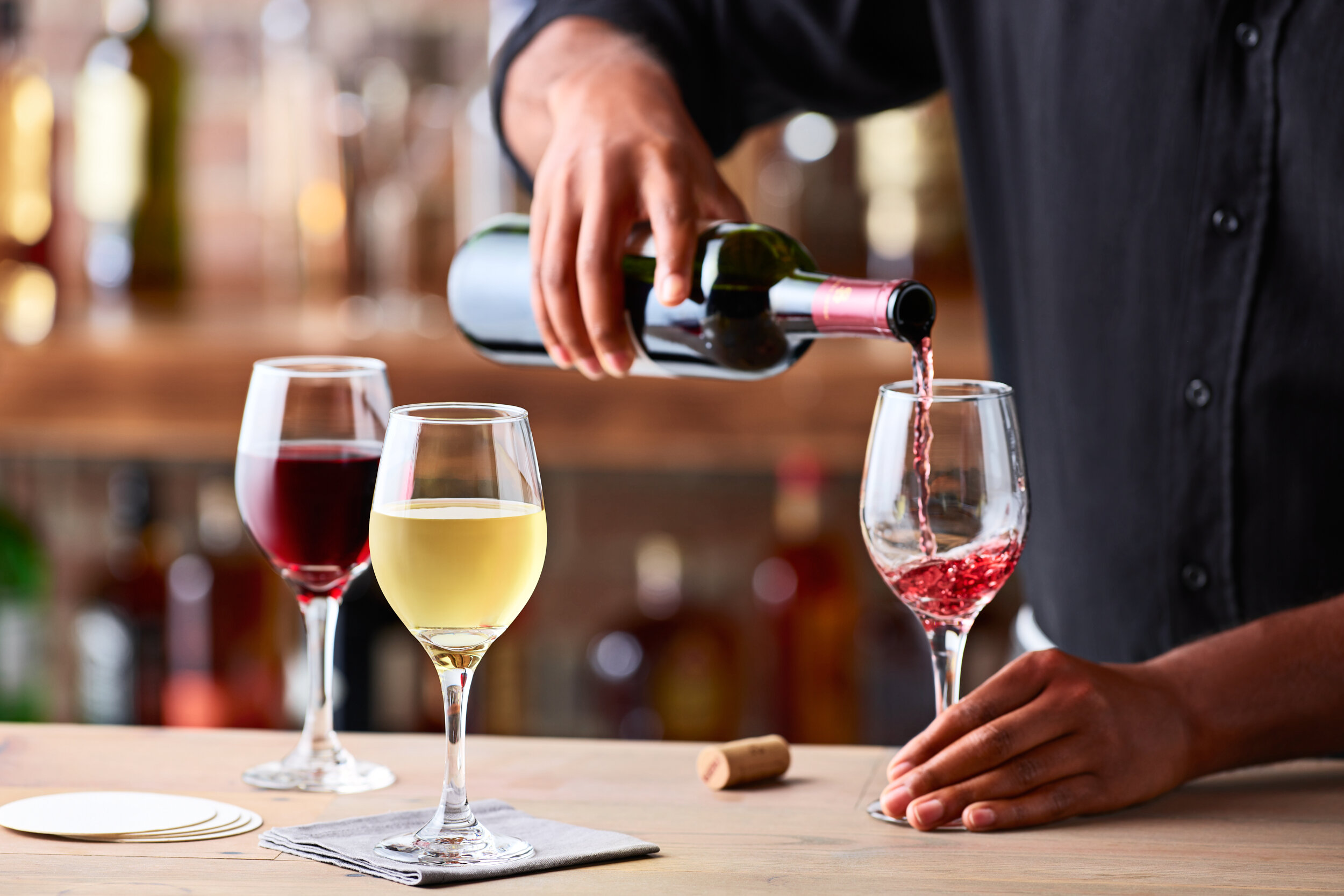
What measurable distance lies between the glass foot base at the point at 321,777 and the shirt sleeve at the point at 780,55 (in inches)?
23.5

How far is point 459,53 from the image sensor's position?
2.45 meters

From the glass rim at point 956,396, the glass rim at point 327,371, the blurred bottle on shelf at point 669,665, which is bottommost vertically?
the blurred bottle on shelf at point 669,665

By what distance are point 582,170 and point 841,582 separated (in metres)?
1.18

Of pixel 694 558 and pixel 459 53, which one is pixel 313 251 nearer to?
pixel 459 53

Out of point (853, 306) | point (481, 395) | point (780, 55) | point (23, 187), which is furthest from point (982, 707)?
point (23, 187)

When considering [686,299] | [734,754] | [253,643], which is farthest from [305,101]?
[734,754]

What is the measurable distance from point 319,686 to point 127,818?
0.16 m

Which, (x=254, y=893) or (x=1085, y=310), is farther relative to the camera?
(x=1085, y=310)

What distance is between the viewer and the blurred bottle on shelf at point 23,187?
2.14 m

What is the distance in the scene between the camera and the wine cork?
37.5 inches

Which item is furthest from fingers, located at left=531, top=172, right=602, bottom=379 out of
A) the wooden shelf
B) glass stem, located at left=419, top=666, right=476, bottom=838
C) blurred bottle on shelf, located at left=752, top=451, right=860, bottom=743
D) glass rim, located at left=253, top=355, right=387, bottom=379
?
blurred bottle on shelf, located at left=752, top=451, right=860, bottom=743

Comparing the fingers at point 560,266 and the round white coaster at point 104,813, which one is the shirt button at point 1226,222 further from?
the round white coaster at point 104,813

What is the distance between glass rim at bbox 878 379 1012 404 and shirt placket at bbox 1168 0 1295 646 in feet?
1.15

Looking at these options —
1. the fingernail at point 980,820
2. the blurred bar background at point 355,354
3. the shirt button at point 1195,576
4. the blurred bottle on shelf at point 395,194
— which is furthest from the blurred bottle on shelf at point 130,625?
the fingernail at point 980,820
